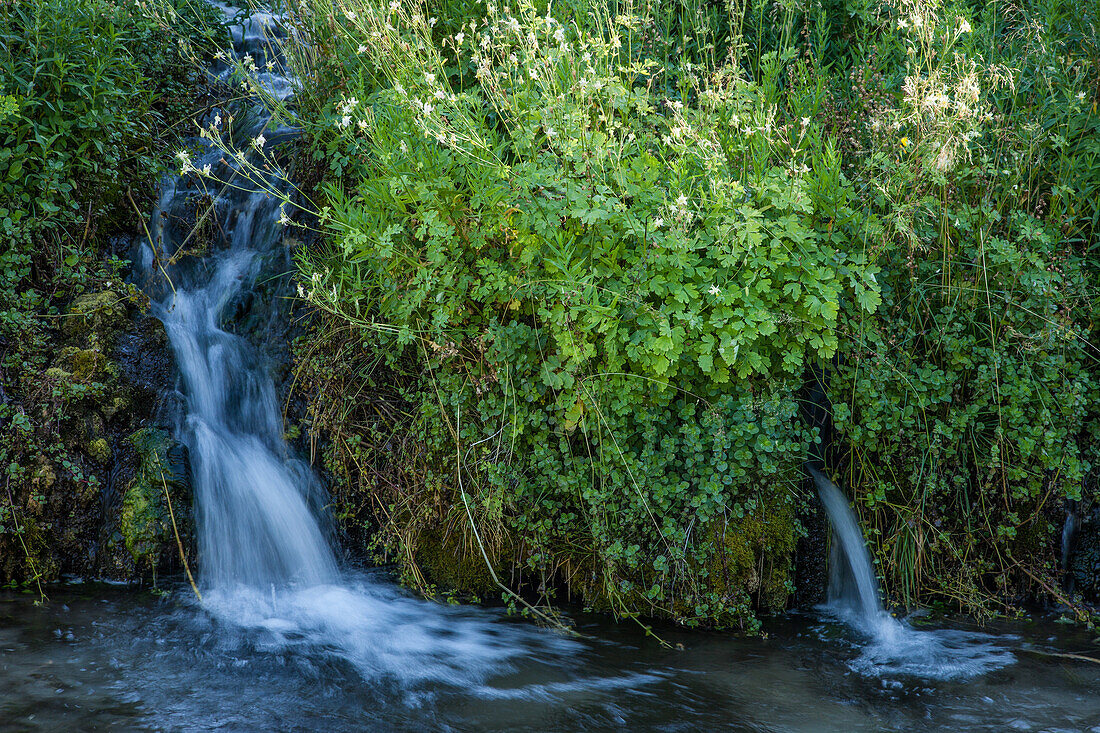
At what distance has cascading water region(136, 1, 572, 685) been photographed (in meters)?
3.55

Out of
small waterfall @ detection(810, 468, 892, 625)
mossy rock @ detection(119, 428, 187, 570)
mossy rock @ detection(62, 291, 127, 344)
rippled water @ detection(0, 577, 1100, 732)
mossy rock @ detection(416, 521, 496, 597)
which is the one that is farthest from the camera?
mossy rock @ detection(62, 291, 127, 344)

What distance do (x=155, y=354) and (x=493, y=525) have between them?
92.3 inches

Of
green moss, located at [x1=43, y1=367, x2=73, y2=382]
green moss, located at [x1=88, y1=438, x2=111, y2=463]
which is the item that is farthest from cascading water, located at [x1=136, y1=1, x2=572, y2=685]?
green moss, located at [x1=43, y1=367, x2=73, y2=382]

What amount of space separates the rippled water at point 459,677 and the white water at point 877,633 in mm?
68

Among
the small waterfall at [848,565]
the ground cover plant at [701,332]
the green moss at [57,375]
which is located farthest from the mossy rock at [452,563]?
the green moss at [57,375]

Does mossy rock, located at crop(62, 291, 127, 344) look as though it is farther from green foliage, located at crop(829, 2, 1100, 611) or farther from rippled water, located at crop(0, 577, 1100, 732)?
green foliage, located at crop(829, 2, 1100, 611)

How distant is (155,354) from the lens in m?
4.55

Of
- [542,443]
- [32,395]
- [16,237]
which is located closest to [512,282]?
[542,443]

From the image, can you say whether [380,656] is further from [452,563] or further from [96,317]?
[96,317]

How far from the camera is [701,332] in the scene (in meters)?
3.39

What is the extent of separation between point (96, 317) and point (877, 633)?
451 cm

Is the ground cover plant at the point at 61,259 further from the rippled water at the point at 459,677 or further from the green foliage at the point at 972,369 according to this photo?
the green foliage at the point at 972,369

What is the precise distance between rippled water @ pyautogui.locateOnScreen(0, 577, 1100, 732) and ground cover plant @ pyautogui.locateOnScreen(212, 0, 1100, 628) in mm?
284

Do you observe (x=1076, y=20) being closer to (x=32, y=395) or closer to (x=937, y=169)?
(x=937, y=169)
